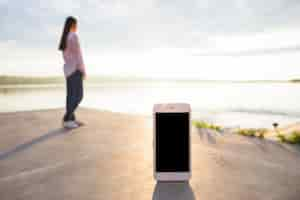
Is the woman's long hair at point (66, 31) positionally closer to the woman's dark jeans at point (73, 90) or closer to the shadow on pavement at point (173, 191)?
the woman's dark jeans at point (73, 90)

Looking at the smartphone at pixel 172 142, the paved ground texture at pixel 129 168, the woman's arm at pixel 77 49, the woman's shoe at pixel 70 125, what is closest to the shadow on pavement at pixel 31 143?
the paved ground texture at pixel 129 168

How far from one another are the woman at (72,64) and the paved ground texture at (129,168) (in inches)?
25.5

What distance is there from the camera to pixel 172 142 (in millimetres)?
2008

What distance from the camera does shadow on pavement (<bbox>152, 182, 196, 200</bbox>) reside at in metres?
1.73

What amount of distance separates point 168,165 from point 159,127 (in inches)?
12.2

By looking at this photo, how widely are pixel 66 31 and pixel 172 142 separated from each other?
126 inches

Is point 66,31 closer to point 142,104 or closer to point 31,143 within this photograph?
point 31,143

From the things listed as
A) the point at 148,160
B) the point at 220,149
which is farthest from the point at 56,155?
the point at 220,149

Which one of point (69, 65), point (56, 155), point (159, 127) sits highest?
point (69, 65)

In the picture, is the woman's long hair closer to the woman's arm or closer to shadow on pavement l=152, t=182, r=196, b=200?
the woman's arm

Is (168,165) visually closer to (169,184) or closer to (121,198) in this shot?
(169,184)

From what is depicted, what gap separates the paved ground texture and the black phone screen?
0.47ft

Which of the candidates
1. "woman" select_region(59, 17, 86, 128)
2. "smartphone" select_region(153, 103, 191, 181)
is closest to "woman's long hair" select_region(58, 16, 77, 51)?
"woman" select_region(59, 17, 86, 128)

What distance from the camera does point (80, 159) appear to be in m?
2.60
